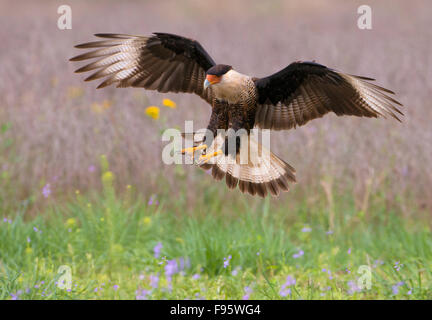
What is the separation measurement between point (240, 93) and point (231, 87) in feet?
0.33

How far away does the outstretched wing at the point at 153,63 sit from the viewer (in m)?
3.90

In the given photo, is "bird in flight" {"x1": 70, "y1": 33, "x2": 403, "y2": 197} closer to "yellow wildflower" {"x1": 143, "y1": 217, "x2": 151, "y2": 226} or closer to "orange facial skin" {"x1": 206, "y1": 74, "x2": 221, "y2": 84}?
"orange facial skin" {"x1": 206, "y1": 74, "x2": 221, "y2": 84}

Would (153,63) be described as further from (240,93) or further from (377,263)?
(377,263)

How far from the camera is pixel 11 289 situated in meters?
3.55

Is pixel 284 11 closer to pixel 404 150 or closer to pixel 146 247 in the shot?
pixel 404 150

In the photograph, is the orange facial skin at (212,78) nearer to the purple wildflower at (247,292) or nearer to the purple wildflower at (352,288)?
the purple wildflower at (247,292)

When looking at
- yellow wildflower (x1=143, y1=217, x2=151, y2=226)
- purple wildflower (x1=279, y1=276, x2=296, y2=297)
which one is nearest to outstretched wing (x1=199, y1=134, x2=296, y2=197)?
purple wildflower (x1=279, y1=276, x2=296, y2=297)

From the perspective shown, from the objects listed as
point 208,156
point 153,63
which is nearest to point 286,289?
point 208,156

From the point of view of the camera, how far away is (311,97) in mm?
3869

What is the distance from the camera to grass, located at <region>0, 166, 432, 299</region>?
398 centimetres

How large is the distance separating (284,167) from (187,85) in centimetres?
92

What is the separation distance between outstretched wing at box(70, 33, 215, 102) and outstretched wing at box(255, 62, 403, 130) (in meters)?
0.43

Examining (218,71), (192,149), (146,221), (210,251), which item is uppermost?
(218,71)

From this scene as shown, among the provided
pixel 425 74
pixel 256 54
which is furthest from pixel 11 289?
pixel 256 54
